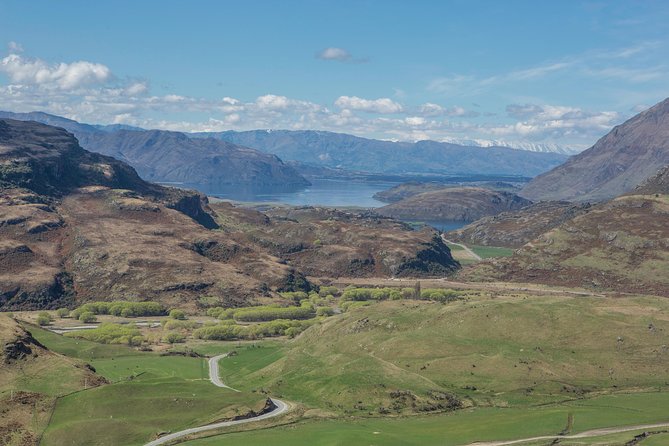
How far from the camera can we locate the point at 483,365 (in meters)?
144

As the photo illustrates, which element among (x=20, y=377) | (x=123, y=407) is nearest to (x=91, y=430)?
(x=123, y=407)

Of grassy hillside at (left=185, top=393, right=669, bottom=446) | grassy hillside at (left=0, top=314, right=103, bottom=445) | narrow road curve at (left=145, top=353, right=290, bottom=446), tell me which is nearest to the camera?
grassy hillside at (left=185, top=393, right=669, bottom=446)

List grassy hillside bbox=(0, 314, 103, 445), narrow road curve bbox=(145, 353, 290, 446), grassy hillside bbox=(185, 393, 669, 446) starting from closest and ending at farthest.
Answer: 1. grassy hillside bbox=(185, 393, 669, 446)
2. narrow road curve bbox=(145, 353, 290, 446)
3. grassy hillside bbox=(0, 314, 103, 445)

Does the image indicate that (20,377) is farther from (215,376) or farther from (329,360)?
(329,360)

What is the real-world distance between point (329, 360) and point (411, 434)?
Answer: 44527 millimetres

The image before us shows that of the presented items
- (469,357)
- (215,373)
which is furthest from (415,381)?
(215,373)

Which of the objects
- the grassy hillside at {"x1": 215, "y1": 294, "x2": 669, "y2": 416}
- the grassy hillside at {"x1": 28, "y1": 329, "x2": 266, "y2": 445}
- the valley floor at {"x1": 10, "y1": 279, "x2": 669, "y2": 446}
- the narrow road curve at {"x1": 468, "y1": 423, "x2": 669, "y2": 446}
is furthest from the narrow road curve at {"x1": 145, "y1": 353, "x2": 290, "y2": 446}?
the narrow road curve at {"x1": 468, "y1": 423, "x2": 669, "y2": 446}

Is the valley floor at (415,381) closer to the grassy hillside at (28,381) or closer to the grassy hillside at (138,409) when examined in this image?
the grassy hillside at (138,409)

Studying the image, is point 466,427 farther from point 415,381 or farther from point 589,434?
point 415,381

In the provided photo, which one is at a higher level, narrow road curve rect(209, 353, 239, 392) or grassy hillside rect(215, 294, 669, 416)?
grassy hillside rect(215, 294, 669, 416)

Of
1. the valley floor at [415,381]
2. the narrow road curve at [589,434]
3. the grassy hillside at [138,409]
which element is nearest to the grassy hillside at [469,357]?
the valley floor at [415,381]

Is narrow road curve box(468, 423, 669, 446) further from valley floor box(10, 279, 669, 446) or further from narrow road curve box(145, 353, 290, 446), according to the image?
narrow road curve box(145, 353, 290, 446)

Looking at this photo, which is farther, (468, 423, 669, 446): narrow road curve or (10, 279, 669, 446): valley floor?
(10, 279, 669, 446): valley floor

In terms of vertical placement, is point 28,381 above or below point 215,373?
above
